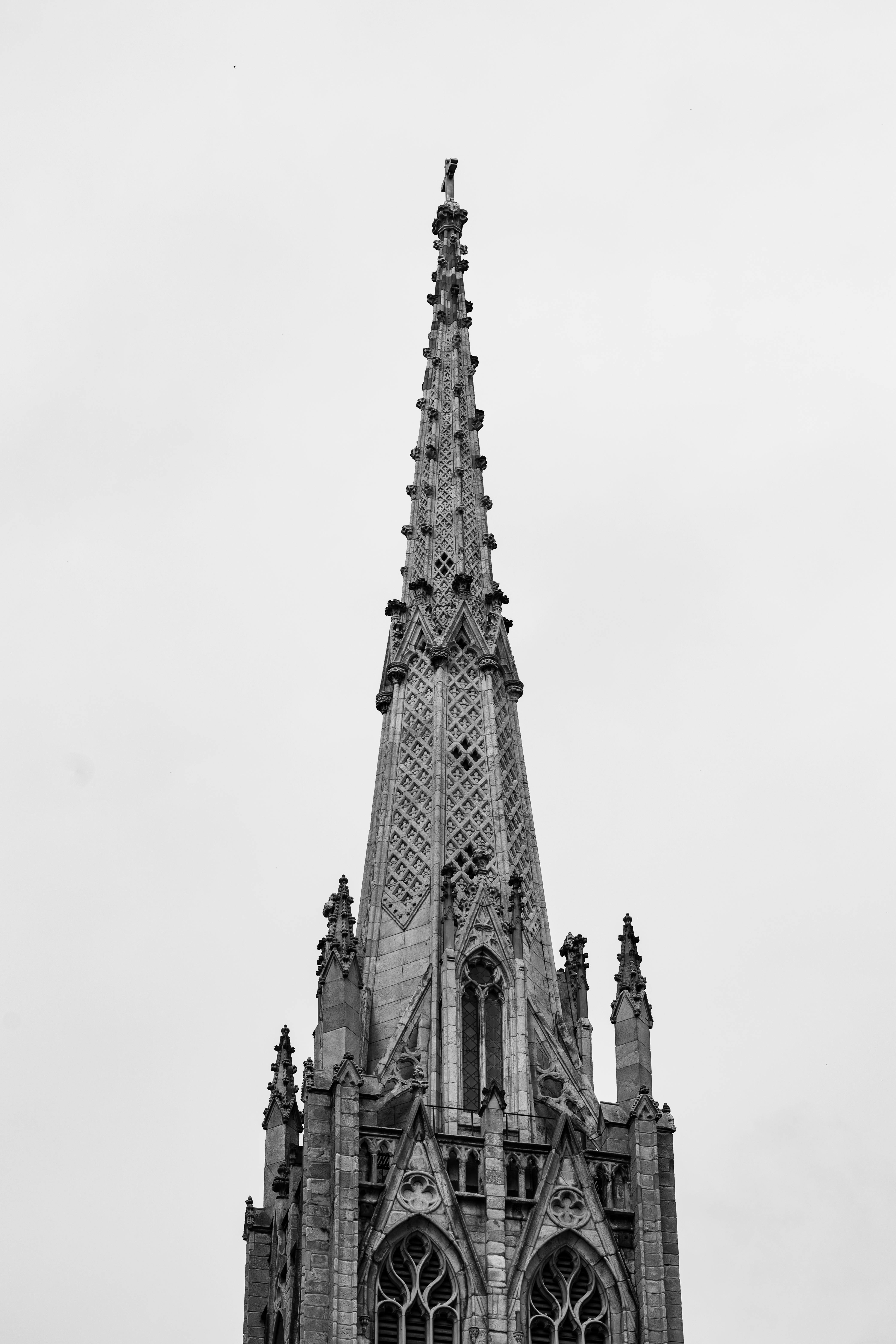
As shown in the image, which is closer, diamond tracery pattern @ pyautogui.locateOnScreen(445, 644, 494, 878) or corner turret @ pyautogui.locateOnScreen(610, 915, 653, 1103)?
corner turret @ pyautogui.locateOnScreen(610, 915, 653, 1103)

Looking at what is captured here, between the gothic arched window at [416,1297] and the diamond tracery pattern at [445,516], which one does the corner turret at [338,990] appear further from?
the diamond tracery pattern at [445,516]

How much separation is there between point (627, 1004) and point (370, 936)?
5.17 m

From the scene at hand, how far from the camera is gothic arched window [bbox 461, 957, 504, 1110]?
45125 millimetres

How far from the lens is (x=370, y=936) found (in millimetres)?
47844

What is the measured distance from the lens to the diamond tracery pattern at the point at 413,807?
48.2 meters

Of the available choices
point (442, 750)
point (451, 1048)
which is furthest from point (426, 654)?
point (451, 1048)

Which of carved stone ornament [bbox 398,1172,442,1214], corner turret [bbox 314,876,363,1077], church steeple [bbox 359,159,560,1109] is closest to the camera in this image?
carved stone ornament [bbox 398,1172,442,1214]

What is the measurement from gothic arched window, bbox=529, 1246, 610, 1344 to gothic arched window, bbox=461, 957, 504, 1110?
3.52 m

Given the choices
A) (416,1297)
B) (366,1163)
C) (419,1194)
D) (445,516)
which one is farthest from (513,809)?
(416,1297)

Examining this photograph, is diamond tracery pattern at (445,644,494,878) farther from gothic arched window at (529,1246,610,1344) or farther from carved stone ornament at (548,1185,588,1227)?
gothic arched window at (529,1246,610,1344)

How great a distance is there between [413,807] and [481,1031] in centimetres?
571

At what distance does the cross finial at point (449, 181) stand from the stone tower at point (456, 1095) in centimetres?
1384

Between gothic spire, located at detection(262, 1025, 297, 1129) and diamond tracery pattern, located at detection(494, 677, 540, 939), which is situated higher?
diamond tracery pattern, located at detection(494, 677, 540, 939)

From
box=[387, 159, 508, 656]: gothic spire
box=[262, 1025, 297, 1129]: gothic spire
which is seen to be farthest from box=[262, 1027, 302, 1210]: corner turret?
box=[387, 159, 508, 656]: gothic spire
